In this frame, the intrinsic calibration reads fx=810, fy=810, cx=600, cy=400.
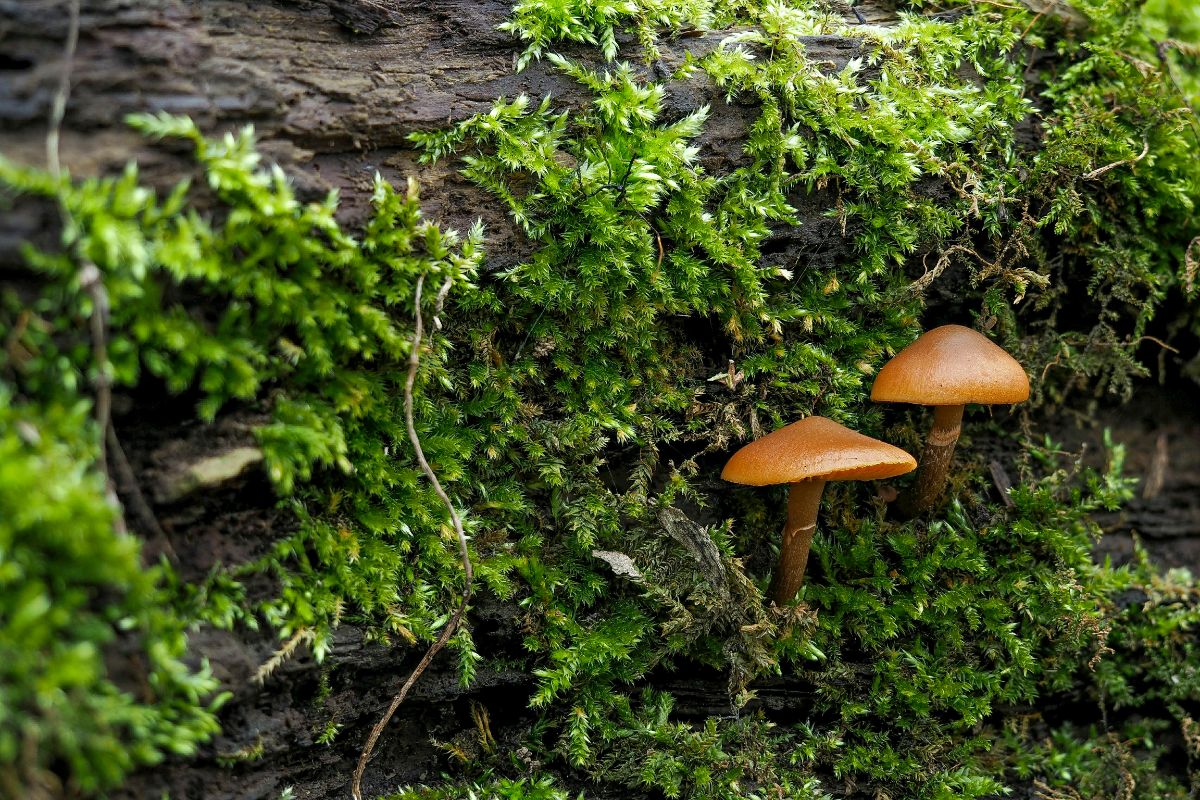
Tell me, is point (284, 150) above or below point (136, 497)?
above

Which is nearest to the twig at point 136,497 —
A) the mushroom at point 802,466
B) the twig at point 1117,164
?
the mushroom at point 802,466

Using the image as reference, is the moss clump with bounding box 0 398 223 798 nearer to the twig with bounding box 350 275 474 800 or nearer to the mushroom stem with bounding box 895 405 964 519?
the twig with bounding box 350 275 474 800

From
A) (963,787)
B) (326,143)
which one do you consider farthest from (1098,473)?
(326,143)

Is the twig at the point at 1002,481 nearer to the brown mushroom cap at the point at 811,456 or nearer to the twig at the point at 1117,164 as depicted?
the brown mushroom cap at the point at 811,456

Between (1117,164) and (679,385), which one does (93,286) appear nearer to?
(679,385)

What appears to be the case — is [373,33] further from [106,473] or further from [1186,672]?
[1186,672]

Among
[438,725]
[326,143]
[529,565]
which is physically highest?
[326,143]

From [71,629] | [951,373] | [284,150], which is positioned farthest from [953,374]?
[71,629]

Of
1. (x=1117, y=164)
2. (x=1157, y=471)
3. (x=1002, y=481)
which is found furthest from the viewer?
(x=1157, y=471)
